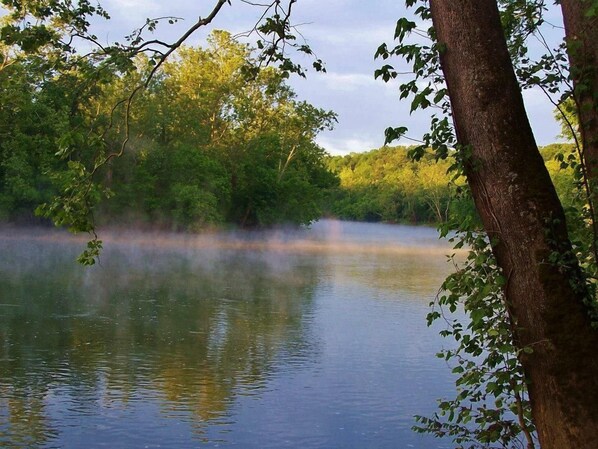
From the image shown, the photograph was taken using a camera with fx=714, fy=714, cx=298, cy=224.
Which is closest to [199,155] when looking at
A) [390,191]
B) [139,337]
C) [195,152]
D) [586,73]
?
[195,152]


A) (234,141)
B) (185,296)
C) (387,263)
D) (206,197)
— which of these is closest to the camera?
(185,296)

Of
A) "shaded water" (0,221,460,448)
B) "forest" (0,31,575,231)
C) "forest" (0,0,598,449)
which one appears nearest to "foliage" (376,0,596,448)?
"forest" (0,0,598,449)

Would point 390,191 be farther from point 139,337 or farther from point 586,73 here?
point 586,73

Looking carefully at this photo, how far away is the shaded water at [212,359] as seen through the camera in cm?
729

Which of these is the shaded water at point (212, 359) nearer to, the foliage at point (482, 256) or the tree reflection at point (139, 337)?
the tree reflection at point (139, 337)

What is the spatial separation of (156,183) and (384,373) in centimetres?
3151

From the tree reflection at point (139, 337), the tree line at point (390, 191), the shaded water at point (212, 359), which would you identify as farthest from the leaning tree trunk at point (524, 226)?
the tree line at point (390, 191)

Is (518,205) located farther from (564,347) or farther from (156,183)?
(156,183)

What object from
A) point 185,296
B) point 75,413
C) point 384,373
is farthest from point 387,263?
point 75,413

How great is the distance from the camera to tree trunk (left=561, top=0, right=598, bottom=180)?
316 centimetres

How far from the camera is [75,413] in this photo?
7.61 meters

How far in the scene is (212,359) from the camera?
1030cm

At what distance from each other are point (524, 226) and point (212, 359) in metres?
8.00

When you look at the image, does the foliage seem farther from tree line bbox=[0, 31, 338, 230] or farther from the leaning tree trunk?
tree line bbox=[0, 31, 338, 230]
